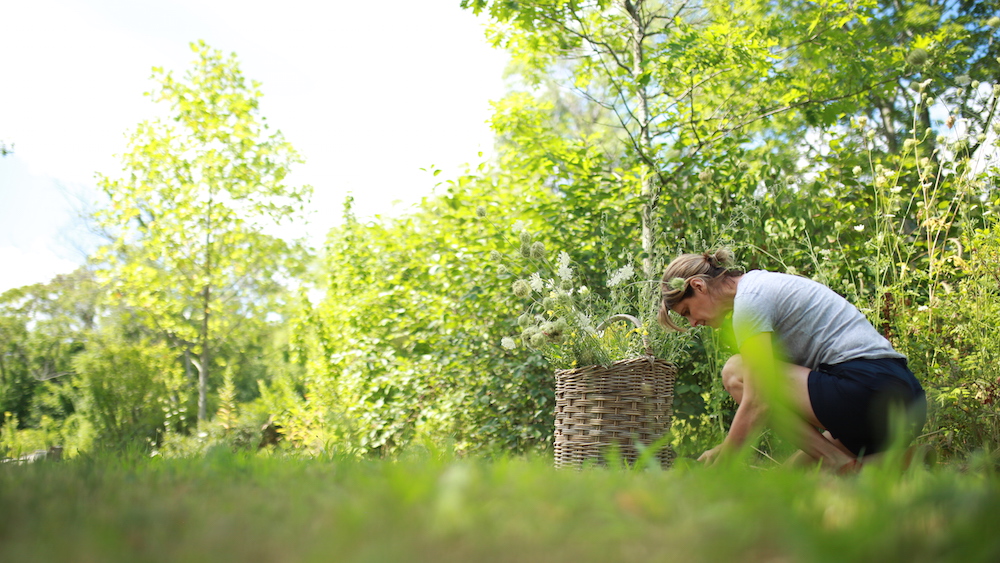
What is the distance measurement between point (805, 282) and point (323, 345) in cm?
511

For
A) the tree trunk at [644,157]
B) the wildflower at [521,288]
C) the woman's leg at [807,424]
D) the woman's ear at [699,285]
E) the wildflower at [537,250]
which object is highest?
the tree trunk at [644,157]

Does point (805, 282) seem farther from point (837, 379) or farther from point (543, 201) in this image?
point (543, 201)

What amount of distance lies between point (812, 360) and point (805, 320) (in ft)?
0.62

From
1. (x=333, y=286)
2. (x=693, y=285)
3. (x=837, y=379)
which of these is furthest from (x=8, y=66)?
(x=837, y=379)

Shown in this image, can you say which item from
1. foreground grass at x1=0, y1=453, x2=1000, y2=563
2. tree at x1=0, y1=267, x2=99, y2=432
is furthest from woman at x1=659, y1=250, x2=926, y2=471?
tree at x1=0, y1=267, x2=99, y2=432

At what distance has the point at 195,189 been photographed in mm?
8766

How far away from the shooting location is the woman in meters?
2.19

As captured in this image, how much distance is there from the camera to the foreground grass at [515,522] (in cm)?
55

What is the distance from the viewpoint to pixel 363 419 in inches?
185

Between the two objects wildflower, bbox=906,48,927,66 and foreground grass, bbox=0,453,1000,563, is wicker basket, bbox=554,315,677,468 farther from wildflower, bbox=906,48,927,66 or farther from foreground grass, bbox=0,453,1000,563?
wildflower, bbox=906,48,927,66

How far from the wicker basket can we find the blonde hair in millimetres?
291

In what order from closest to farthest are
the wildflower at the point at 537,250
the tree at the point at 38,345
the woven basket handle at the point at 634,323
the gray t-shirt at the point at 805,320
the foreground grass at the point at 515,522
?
1. the foreground grass at the point at 515,522
2. the gray t-shirt at the point at 805,320
3. the woven basket handle at the point at 634,323
4. the wildflower at the point at 537,250
5. the tree at the point at 38,345

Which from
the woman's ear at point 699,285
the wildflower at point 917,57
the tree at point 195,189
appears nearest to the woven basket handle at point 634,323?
the woman's ear at point 699,285

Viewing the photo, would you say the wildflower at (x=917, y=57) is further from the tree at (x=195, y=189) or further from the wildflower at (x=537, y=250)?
the tree at (x=195, y=189)
